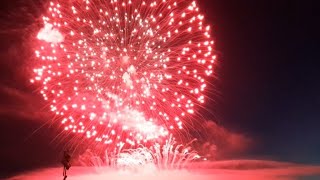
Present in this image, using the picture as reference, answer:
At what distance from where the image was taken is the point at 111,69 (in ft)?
87.8

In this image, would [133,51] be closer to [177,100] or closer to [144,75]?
[144,75]

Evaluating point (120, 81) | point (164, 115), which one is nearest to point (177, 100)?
point (164, 115)

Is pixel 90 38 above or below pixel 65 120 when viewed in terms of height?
above

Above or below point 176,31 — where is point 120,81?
below

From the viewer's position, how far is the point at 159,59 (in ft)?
87.5

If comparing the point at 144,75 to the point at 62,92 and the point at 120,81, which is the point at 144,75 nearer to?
the point at 120,81

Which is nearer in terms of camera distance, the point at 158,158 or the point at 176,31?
the point at 176,31

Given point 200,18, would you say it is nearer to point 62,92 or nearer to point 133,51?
point 133,51

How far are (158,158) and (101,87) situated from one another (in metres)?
5.67

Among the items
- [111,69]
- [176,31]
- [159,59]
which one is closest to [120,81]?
[111,69]

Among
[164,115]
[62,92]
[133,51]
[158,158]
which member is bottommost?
[158,158]

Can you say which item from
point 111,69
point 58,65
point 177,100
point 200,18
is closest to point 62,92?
point 58,65

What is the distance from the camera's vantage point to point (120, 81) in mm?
26875

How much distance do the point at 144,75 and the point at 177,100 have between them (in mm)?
2458
